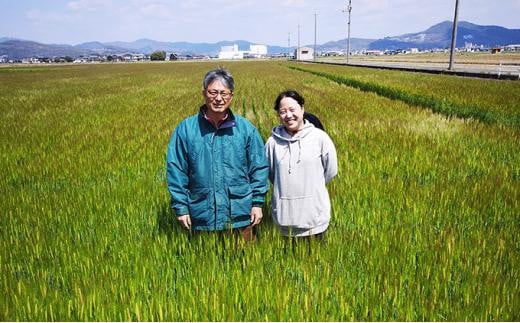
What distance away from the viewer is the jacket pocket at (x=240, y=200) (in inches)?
110

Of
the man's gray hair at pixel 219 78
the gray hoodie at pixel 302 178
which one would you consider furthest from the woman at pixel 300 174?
the man's gray hair at pixel 219 78

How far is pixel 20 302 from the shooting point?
6.95ft

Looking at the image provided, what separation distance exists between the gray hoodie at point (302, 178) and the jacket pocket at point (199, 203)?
551mm

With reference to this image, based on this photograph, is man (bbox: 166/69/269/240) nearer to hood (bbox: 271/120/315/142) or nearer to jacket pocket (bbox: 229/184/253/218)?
jacket pocket (bbox: 229/184/253/218)

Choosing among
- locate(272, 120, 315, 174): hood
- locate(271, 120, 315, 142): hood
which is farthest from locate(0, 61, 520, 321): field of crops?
locate(271, 120, 315, 142): hood

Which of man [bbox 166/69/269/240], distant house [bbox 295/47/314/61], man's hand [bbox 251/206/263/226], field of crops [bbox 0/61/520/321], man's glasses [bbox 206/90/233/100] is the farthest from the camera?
distant house [bbox 295/47/314/61]

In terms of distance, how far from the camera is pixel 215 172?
2.75 meters

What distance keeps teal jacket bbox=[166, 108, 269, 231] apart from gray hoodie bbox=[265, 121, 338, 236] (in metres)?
0.14

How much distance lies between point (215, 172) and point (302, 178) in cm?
66

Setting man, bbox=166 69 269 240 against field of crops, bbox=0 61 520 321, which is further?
man, bbox=166 69 269 240

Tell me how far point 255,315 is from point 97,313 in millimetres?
855

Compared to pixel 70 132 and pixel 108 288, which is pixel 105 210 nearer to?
pixel 108 288

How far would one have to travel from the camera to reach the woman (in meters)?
Answer: 2.80

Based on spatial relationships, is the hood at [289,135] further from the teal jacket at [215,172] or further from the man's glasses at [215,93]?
the man's glasses at [215,93]
